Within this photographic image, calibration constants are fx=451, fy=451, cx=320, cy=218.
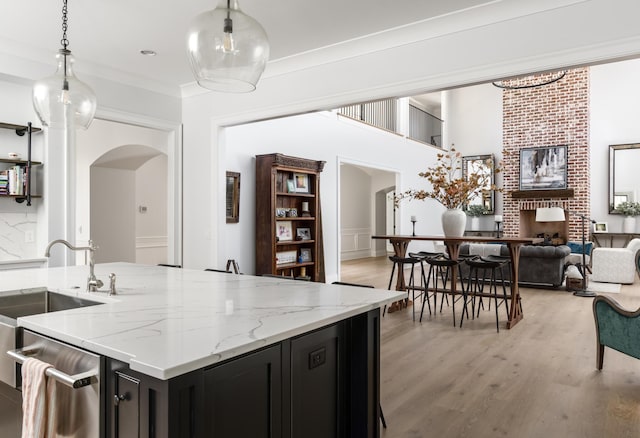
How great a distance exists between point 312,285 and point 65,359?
129 centimetres

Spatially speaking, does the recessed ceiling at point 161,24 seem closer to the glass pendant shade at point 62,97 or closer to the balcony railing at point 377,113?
the glass pendant shade at point 62,97

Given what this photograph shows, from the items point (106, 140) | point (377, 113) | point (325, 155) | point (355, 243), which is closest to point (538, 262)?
point (325, 155)

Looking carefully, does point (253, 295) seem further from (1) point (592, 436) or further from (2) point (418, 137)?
(2) point (418, 137)

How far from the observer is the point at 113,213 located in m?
7.78

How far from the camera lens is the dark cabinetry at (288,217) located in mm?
6211

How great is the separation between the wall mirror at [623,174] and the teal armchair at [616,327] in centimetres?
801

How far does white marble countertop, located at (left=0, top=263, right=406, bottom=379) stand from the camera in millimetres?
1329

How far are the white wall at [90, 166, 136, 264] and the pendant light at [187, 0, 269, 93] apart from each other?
6.51 metres

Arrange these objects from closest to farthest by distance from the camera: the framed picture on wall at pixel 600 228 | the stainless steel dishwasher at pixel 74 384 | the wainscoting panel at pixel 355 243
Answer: the stainless steel dishwasher at pixel 74 384
the framed picture on wall at pixel 600 228
the wainscoting panel at pixel 355 243

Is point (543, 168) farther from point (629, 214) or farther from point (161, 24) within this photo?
point (161, 24)

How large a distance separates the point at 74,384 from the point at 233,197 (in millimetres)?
4796

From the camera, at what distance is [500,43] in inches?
132

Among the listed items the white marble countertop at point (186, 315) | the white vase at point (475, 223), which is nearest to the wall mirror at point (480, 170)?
the white vase at point (475, 223)

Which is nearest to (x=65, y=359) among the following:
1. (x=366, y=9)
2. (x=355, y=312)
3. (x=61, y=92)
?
(x=355, y=312)
